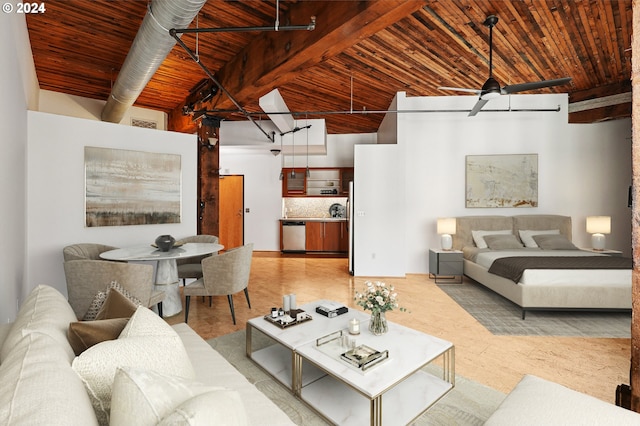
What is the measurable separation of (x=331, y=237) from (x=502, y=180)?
4300 mm

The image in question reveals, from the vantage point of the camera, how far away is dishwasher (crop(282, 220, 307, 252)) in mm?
8578

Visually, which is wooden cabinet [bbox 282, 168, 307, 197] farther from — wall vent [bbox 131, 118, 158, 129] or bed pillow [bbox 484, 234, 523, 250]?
bed pillow [bbox 484, 234, 523, 250]

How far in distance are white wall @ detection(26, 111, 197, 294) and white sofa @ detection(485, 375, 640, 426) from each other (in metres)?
4.86

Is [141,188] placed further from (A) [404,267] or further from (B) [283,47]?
(A) [404,267]

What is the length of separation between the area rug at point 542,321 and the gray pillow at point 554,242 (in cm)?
162

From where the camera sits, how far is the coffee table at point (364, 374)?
1.86 meters

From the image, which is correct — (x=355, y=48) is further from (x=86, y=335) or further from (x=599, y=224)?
(x=599, y=224)

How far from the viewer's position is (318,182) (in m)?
9.22

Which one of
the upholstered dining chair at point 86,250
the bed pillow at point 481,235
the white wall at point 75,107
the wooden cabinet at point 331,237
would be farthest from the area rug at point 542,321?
the white wall at point 75,107

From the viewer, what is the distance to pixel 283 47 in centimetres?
358

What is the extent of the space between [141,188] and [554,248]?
6.88 m

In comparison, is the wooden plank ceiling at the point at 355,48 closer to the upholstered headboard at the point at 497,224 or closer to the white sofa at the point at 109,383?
the upholstered headboard at the point at 497,224

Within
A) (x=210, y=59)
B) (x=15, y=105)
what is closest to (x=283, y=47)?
(x=210, y=59)

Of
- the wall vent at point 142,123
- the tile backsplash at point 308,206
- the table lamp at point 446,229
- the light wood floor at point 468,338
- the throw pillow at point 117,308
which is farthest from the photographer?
the tile backsplash at point 308,206
